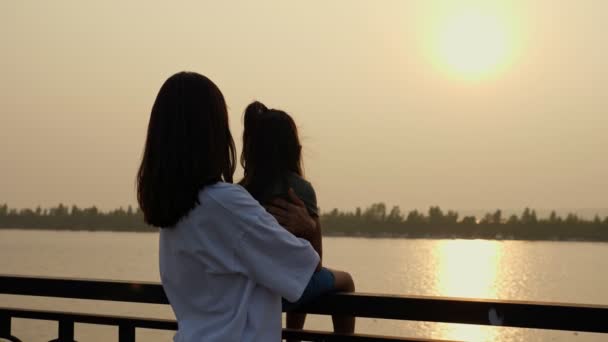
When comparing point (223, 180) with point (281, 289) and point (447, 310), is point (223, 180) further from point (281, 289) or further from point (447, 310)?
point (447, 310)

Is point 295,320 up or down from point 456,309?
down

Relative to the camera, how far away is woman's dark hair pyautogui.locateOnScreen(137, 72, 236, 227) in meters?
1.97

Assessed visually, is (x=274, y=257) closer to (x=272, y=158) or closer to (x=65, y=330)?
(x=272, y=158)

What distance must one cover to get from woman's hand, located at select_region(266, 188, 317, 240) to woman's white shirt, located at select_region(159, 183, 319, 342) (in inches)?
17.2

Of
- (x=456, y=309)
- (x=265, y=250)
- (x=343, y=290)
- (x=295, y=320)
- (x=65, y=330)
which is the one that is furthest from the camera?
(x=295, y=320)

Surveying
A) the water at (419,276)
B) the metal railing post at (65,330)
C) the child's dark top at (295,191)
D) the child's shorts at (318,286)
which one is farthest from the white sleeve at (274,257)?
the water at (419,276)

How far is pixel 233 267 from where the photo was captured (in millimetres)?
1960

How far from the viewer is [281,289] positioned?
1.98 metres

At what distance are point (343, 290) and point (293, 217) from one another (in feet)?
0.86

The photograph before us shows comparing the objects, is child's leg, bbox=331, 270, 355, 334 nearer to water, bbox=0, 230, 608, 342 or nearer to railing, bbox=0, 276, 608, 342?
railing, bbox=0, 276, 608, 342

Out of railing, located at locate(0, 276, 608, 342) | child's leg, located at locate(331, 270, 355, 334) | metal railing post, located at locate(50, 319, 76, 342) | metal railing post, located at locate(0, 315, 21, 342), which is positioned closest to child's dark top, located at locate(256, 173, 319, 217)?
child's leg, located at locate(331, 270, 355, 334)

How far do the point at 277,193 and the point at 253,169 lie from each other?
0.18 metres

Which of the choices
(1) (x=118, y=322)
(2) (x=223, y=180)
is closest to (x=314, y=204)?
(1) (x=118, y=322)

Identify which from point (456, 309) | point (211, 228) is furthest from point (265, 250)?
point (456, 309)
